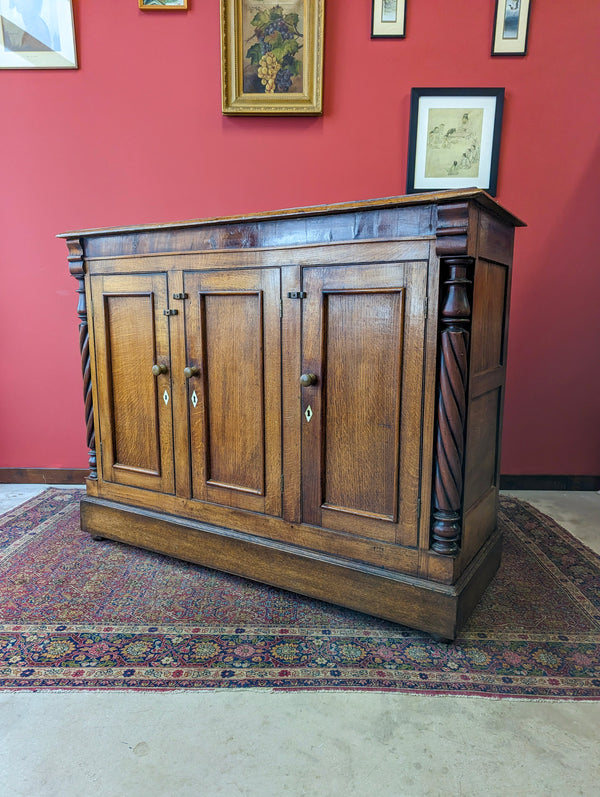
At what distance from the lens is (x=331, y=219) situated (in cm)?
166

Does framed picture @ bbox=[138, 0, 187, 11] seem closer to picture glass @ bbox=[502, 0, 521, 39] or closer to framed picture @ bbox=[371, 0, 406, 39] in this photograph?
framed picture @ bbox=[371, 0, 406, 39]

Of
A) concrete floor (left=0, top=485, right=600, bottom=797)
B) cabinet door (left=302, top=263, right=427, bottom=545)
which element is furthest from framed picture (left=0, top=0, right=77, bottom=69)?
concrete floor (left=0, top=485, right=600, bottom=797)

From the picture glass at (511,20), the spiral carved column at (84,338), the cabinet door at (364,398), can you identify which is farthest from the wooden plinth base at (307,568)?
the picture glass at (511,20)

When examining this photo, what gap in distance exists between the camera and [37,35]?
8.96 feet

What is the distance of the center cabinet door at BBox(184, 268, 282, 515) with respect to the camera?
6.08ft

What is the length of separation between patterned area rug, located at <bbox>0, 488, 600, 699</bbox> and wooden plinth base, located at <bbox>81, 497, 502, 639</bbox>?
6 cm

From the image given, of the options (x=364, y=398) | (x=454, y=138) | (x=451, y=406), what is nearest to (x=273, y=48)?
(x=454, y=138)

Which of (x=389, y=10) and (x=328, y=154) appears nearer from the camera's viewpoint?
(x=389, y=10)

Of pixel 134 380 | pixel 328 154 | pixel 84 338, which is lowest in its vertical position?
pixel 134 380

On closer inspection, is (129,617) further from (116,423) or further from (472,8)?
(472,8)

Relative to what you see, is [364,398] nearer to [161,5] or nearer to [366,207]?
[366,207]

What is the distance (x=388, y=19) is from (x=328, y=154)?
2.29 ft

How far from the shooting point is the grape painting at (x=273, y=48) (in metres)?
2.61

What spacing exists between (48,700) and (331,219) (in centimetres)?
163
